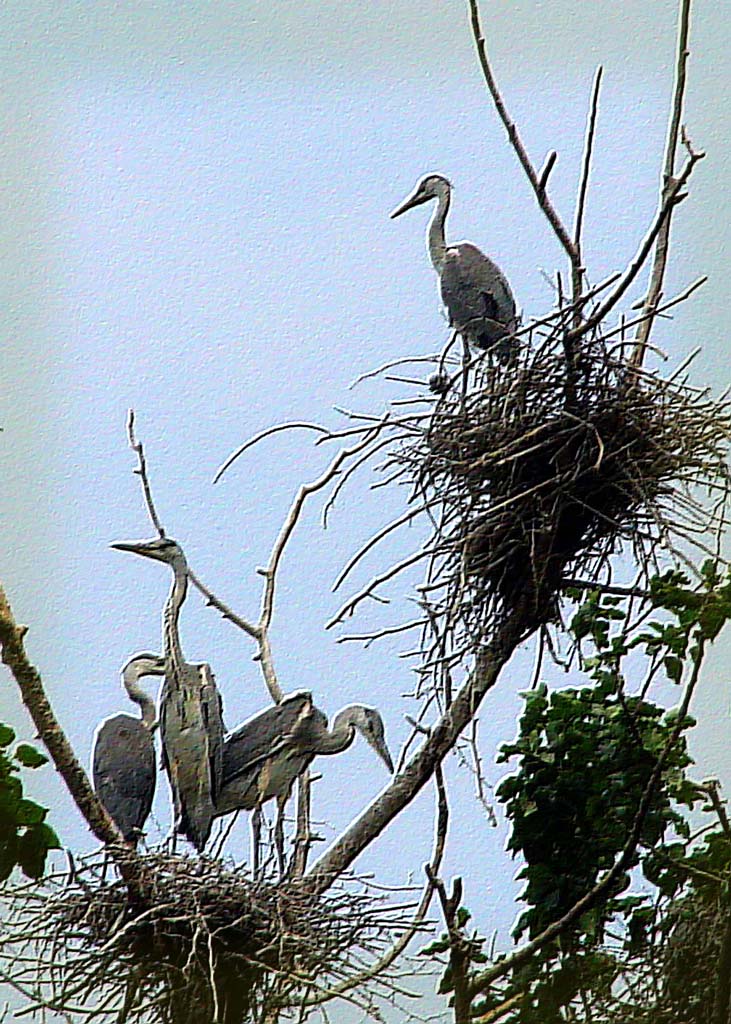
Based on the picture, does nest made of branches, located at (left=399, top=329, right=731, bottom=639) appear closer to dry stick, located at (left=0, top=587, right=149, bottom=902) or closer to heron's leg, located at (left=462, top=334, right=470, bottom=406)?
heron's leg, located at (left=462, top=334, right=470, bottom=406)

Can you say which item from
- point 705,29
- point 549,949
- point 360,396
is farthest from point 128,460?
point 705,29

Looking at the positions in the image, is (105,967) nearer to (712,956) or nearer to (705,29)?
(712,956)

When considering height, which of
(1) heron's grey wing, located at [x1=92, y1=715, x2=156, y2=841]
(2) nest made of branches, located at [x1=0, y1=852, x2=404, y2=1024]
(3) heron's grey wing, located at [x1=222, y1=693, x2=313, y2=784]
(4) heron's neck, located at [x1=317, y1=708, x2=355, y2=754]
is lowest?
(2) nest made of branches, located at [x1=0, y1=852, x2=404, y2=1024]

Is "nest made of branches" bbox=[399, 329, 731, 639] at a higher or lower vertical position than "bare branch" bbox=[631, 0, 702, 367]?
lower

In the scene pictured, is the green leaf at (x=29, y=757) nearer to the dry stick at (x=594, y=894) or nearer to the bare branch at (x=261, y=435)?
A: the bare branch at (x=261, y=435)

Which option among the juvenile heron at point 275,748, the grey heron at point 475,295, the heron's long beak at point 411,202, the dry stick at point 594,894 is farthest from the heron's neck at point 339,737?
the heron's long beak at point 411,202

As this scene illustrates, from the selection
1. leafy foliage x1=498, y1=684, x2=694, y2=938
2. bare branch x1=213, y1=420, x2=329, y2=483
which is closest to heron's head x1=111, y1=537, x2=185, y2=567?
bare branch x1=213, y1=420, x2=329, y2=483

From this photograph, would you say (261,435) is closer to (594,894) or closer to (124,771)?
(124,771)
